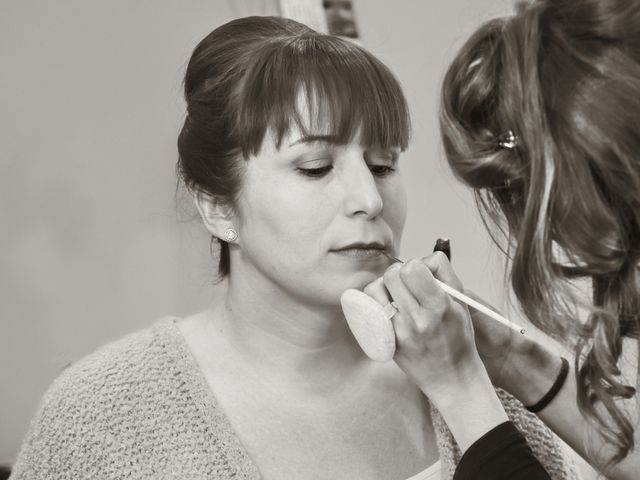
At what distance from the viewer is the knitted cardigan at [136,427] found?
1107 mm

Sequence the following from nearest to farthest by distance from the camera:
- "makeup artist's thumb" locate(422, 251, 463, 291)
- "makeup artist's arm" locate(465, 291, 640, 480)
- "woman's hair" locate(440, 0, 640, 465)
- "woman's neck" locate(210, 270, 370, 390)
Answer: "woman's hair" locate(440, 0, 640, 465), "makeup artist's thumb" locate(422, 251, 463, 291), "makeup artist's arm" locate(465, 291, 640, 480), "woman's neck" locate(210, 270, 370, 390)

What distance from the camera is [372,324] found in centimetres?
100

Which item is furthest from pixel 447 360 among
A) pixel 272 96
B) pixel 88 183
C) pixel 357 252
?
pixel 88 183

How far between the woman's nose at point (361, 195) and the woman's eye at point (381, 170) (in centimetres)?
7

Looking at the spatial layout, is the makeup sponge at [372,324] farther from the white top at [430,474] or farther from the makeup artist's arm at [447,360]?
the white top at [430,474]

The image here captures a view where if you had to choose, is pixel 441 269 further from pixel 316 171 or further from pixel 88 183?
pixel 88 183

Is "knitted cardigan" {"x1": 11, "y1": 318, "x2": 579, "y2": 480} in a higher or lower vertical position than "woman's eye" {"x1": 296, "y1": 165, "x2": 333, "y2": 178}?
lower

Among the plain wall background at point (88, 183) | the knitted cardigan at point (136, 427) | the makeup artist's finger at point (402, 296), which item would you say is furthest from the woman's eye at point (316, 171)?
the plain wall background at point (88, 183)

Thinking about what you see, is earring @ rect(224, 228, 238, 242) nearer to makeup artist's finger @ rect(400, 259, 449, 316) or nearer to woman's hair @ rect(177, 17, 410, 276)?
woman's hair @ rect(177, 17, 410, 276)

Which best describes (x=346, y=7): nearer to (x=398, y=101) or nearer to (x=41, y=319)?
(x=398, y=101)

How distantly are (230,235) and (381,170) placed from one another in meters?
0.26

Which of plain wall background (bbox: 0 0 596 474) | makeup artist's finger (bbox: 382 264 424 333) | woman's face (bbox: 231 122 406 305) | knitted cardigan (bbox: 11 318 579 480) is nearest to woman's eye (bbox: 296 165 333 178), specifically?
woman's face (bbox: 231 122 406 305)

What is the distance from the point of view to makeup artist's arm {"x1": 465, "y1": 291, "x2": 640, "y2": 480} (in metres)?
1.12

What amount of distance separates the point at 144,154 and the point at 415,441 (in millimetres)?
830
